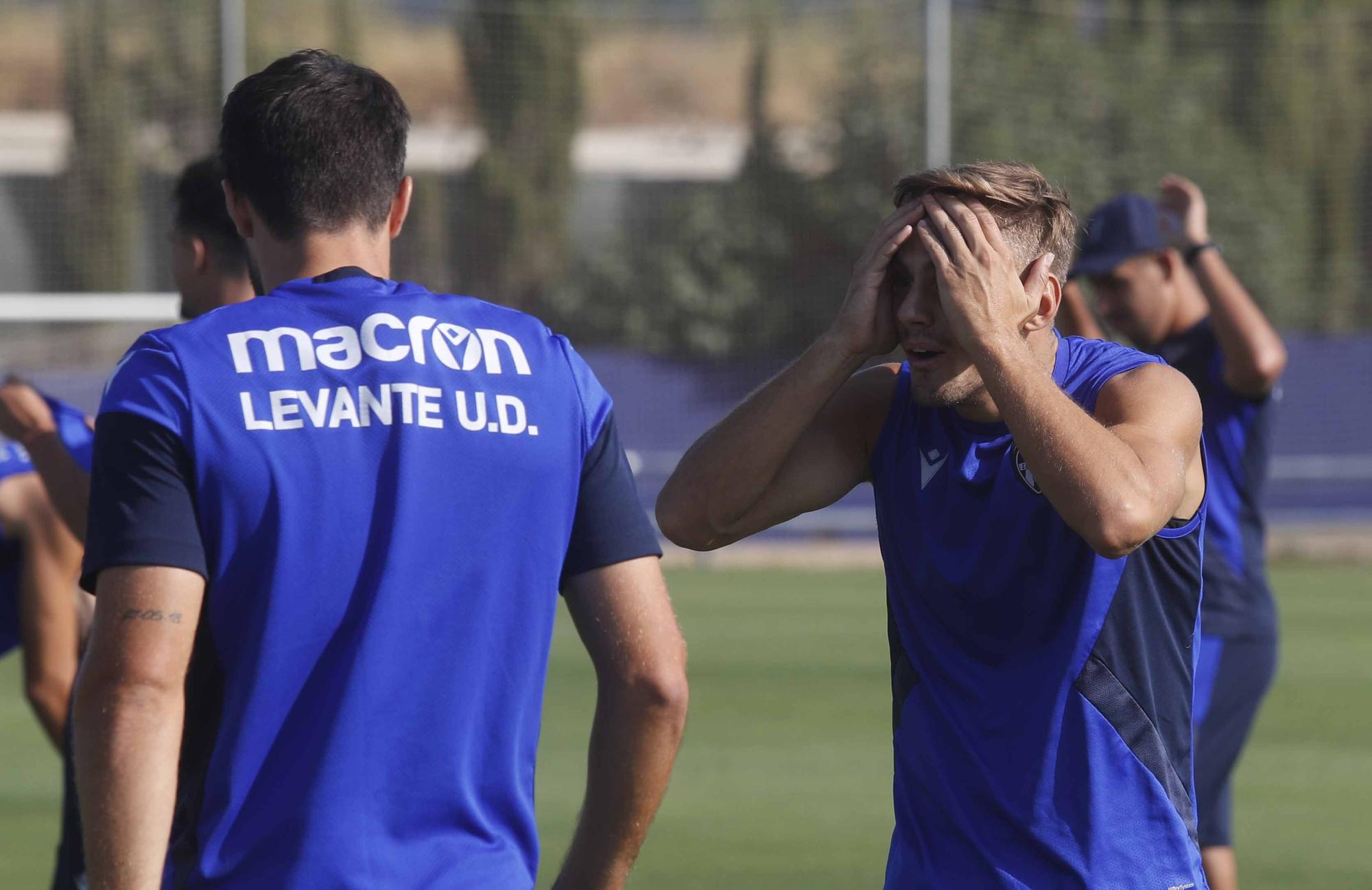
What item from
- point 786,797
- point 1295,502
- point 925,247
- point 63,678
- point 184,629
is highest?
point 925,247

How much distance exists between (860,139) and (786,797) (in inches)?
844

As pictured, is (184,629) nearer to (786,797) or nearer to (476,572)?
(476,572)

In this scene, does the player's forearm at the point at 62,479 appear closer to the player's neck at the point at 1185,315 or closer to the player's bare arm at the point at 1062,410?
the player's bare arm at the point at 1062,410

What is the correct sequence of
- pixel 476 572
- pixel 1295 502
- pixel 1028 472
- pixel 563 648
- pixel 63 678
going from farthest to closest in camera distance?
pixel 1295 502, pixel 563 648, pixel 63 678, pixel 1028 472, pixel 476 572

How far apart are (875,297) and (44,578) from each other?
129 inches

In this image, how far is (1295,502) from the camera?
23391 millimetres

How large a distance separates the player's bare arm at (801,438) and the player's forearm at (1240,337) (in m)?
2.24

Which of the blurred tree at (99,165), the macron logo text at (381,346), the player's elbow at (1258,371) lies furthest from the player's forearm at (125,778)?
the blurred tree at (99,165)

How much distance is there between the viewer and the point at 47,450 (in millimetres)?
4430

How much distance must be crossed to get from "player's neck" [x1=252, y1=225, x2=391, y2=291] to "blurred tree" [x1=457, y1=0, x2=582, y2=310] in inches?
1073

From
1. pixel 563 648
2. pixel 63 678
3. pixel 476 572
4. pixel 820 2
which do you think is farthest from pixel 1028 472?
pixel 820 2

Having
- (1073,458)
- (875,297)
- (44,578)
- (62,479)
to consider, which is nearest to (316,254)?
(875,297)

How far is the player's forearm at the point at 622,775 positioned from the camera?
2.65m

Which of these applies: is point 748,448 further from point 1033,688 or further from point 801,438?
point 1033,688
